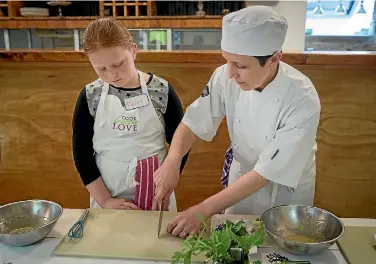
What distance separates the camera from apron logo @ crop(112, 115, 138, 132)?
155cm

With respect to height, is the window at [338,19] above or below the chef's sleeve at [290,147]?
above

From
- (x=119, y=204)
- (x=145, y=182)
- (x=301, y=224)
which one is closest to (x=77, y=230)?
(x=119, y=204)

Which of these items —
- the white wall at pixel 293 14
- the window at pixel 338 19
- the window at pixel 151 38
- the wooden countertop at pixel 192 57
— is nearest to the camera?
the wooden countertop at pixel 192 57

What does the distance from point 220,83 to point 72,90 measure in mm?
1090

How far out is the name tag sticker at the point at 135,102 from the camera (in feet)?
5.07

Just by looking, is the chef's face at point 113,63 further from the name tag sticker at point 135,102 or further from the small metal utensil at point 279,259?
the small metal utensil at point 279,259

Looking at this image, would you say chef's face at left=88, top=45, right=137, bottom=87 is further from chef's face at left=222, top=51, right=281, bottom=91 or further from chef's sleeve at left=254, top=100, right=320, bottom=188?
chef's sleeve at left=254, top=100, right=320, bottom=188

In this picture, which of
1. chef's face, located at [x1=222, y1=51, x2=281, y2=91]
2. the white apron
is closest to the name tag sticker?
the white apron

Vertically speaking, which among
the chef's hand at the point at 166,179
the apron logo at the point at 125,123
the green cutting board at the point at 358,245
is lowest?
the green cutting board at the point at 358,245

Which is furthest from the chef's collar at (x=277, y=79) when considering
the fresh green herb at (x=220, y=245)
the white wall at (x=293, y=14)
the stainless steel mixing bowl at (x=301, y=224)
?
the white wall at (x=293, y=14)

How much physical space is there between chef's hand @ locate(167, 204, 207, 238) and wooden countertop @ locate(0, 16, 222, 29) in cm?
432

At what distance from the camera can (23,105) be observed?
7.71 feet

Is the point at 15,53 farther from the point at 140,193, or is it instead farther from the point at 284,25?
the point at 284,25

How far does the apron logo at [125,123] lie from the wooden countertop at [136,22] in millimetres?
3925
